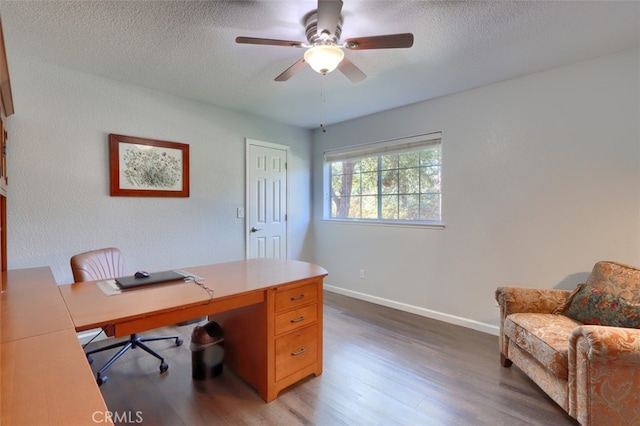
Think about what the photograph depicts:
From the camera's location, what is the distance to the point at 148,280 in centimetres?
180

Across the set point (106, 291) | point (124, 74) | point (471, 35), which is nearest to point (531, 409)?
point (471, 35)

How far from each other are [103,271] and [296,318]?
156cm

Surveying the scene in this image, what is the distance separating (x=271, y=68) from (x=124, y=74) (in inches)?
52.6

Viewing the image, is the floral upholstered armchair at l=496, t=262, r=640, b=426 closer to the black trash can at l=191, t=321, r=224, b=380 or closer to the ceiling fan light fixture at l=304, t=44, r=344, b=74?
the ceiling fan light fixture at l=304, t=44, r=344, b=74

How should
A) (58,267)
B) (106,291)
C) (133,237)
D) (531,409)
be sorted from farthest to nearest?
(133,237) → (58,267) → (531,409) → (106,291)

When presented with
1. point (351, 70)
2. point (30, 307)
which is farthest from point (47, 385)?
point (351, 70)

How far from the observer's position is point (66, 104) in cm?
254

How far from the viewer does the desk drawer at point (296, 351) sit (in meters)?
1.94

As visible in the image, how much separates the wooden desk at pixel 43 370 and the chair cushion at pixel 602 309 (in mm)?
2505

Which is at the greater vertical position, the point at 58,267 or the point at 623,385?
the point at 58,267

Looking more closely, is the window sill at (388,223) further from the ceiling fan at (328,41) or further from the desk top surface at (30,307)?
the desk top surface at (30,307)

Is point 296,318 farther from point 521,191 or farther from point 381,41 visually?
point 521,191

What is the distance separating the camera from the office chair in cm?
207

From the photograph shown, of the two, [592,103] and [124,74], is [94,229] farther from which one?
[592,103]
